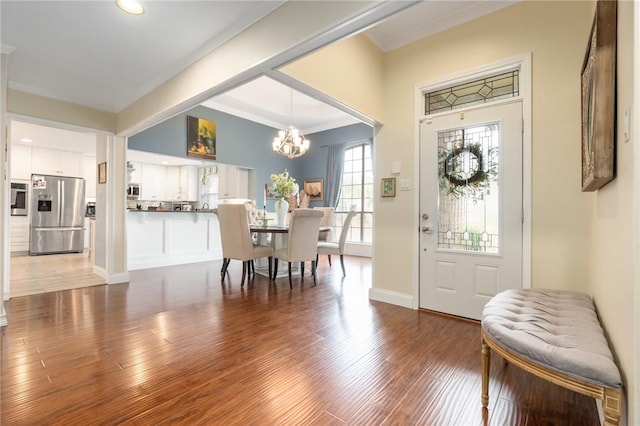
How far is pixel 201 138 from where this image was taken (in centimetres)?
600

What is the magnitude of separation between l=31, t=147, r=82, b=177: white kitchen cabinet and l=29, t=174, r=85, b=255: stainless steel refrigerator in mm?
276

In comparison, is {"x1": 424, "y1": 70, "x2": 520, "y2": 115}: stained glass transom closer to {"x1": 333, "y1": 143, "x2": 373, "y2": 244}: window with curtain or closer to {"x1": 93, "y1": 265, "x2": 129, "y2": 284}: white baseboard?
{"x1": 333, "y1": 143, "x2": 373, "y2": 244}: window with curtain

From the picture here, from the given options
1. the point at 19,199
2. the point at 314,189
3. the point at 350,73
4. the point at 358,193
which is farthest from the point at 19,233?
the point at 350,73

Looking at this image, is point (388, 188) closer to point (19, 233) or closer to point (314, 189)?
point (314, 189)

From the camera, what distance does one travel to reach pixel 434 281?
9.69 ft

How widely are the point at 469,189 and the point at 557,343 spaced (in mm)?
1812

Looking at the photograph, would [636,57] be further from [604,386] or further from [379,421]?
[379,421]

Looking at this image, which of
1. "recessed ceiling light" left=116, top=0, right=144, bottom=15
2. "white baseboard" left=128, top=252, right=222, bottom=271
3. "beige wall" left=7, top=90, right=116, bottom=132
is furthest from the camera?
"white baseboard" left=128, top=252, right=222, bottom=271

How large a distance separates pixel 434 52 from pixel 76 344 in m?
4.19

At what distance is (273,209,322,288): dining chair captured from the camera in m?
3.80

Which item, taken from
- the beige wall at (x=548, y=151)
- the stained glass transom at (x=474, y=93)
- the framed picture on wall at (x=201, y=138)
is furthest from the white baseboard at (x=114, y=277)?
the stained glass transom at (x=474, y=93)

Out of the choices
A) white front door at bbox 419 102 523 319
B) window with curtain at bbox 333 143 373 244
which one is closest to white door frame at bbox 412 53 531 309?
white front door at bbox 419 102 523 319

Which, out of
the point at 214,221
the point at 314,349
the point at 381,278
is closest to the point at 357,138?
the point at 214,221

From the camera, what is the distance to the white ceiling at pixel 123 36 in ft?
7.02
